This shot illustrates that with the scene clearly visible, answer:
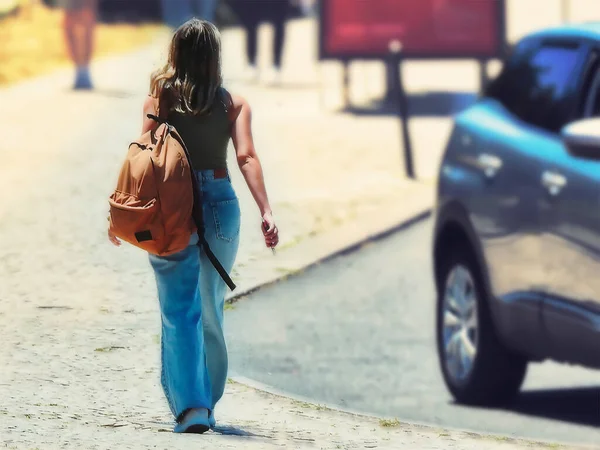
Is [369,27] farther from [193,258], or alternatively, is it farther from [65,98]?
[193,258]

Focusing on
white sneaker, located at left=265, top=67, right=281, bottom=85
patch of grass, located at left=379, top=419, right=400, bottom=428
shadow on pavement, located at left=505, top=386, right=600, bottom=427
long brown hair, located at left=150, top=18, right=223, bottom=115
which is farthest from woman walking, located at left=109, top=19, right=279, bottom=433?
white sneaker, located at left=265, top=67, right=281, bottom=85

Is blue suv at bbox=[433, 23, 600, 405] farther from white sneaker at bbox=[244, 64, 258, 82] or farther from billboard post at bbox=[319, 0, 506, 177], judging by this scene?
white sneaker at bbox=[244, 64, 258, 82]

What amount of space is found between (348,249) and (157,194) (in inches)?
223

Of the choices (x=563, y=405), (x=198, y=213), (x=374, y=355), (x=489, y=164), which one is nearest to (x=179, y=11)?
(x=374, y=355)

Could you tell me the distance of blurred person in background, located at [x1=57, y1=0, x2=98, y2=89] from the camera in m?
19.7

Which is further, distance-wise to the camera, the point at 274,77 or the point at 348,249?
the point at 274,77

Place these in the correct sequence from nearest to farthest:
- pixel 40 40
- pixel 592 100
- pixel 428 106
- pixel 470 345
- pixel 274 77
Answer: pixel 592 100
pixel 470 345
pixel 428 106
pixel 274 77
pixel 40 40

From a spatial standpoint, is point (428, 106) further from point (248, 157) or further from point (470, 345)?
point (248, 157)

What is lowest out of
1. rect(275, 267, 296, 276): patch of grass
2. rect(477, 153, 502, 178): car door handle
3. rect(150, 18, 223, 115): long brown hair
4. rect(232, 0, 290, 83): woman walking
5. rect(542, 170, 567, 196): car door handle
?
rect(232, 0, 290, 83): woman walking

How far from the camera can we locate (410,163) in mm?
14305

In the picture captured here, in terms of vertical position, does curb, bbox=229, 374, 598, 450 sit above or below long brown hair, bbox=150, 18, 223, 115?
below

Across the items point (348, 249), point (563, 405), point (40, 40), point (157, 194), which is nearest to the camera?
point (157, 194)

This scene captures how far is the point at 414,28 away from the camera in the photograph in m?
19.3

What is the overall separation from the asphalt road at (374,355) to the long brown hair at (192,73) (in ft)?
8.08
